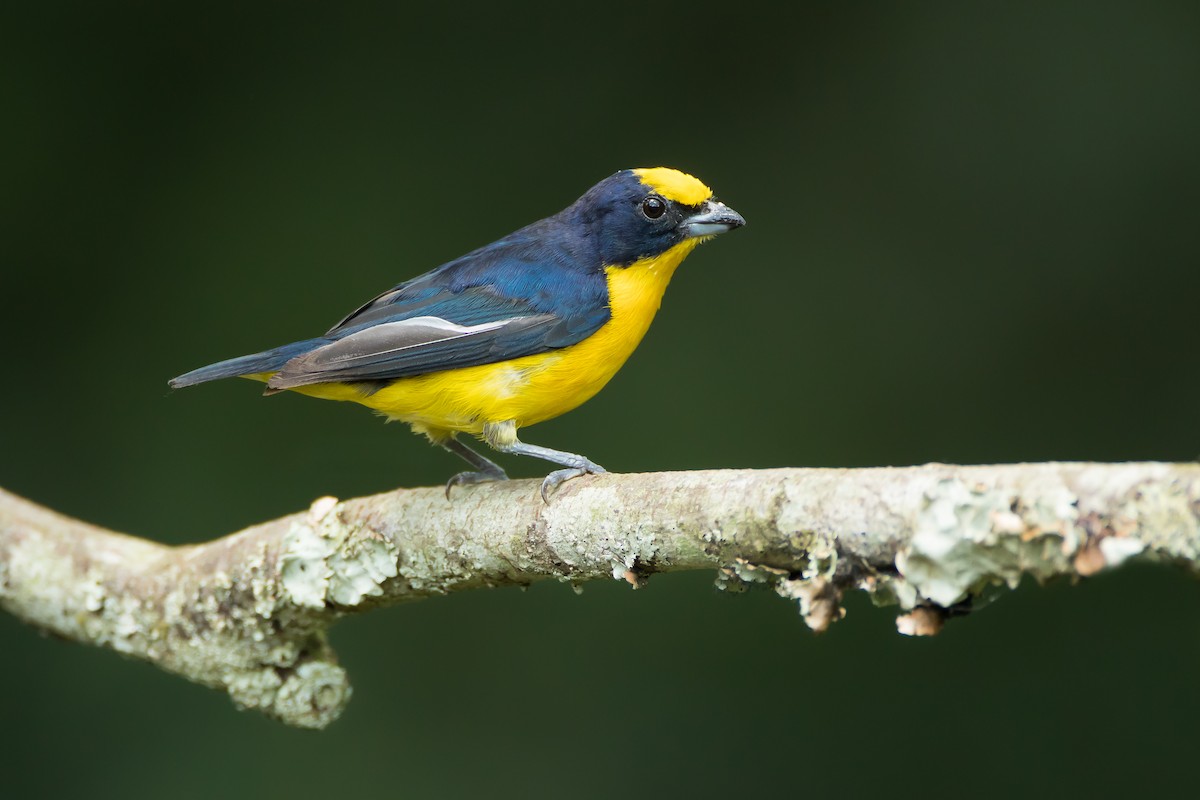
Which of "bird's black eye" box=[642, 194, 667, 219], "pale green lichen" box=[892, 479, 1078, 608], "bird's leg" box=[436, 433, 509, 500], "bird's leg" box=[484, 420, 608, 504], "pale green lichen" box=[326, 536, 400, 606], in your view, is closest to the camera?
"pale green lichen" box=[892, 479, 1078, 608]

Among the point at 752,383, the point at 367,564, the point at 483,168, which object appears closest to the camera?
the point at 367,564

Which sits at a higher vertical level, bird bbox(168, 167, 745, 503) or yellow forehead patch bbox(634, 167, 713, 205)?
yellow forehead patch bbox(634, 167, 713, 205)

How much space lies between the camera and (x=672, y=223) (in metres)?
3.49

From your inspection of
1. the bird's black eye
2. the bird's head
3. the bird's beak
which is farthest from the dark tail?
the bird's beak

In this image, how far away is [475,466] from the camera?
139 inches

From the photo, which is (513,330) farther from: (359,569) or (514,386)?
(359,569)

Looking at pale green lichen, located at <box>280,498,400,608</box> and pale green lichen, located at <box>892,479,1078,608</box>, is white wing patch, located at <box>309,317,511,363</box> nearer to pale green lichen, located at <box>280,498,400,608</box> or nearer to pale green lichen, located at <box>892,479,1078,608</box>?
pale green lichen, located at <box>280,498,400,608</box>

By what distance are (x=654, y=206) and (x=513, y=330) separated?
59cm

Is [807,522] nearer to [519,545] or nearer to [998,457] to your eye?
[519,545]

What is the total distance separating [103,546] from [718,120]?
11.3 feet

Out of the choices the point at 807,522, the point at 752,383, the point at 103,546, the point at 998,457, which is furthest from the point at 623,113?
the point at 807,522

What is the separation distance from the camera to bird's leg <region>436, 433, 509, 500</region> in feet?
10.8

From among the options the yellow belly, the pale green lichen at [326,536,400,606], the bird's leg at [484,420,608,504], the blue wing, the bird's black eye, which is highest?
the bird's black eye

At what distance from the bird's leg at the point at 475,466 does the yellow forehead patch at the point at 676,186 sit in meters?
0.92
